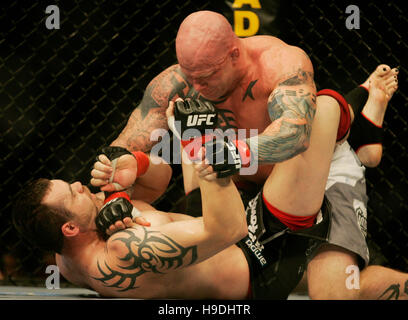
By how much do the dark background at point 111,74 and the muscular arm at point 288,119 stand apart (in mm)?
787

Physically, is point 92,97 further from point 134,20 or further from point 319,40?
point 319,40

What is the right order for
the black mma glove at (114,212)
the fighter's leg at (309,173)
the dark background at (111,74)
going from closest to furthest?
the black mma glove at (114,212) → the fighter's leg at (309,173) → the dark background at (111,74)

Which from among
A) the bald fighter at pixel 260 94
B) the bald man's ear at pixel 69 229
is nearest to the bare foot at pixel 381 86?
the bald fighter at pixel 260 94

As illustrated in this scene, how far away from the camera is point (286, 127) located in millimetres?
1437

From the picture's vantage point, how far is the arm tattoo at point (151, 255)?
4.35 ft

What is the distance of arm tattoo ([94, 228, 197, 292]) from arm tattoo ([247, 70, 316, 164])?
0.31 meters

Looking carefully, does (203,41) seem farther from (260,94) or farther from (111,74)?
(111,74)

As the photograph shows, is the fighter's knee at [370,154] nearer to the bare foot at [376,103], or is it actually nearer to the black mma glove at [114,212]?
the bare foot at [376,103]

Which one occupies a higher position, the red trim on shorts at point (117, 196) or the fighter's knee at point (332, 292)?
the red trim on shorts at point (117, 196)

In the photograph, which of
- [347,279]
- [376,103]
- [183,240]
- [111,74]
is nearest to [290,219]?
[347,279]

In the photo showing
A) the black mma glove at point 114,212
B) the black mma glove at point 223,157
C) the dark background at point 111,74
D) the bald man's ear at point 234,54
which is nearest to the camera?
the black mma glove at point 223,157

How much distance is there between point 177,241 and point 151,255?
7 cm

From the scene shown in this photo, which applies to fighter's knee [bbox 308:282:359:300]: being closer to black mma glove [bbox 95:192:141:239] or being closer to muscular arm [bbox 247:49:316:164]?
muscular arm [bbox 247:49:316:164]

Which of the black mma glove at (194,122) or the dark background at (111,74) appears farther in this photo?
the dark background at (111,74)
